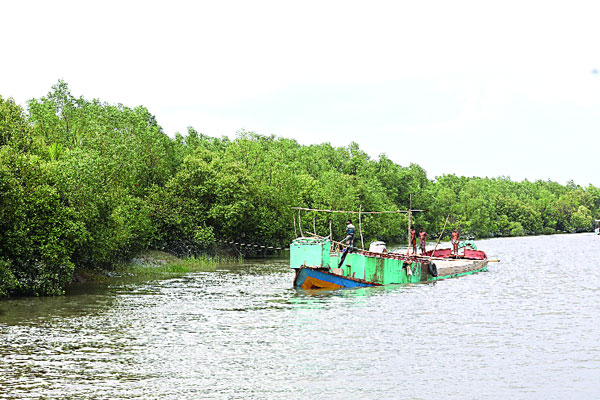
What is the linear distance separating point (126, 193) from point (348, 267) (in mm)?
26448

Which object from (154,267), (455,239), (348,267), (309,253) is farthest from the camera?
(455,239)

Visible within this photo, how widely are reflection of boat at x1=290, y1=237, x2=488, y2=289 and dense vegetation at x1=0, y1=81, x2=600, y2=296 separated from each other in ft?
48.0

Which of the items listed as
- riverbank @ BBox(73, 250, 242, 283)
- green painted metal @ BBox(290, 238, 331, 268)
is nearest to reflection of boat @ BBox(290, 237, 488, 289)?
green painted metal @ BBox(290, 238, 331, 268)

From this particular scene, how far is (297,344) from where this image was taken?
26594 millimetres

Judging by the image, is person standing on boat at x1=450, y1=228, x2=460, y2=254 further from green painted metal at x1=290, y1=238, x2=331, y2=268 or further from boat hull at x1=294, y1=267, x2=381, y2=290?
green painted metal at x1=290, y1=238, x2=331, y2=268

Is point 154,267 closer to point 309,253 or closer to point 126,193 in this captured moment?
point 126,193

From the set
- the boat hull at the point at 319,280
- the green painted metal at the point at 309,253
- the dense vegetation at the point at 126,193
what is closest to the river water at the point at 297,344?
the boat hull at the point at 319,280

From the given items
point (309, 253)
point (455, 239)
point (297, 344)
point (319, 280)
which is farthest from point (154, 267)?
point (297, 344)

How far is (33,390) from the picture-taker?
19.0m

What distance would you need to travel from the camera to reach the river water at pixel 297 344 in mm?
19844

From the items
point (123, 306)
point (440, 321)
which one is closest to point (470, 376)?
point (440, 321)

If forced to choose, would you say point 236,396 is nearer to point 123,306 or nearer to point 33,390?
point 33,390

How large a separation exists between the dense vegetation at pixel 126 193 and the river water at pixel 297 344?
3.85m

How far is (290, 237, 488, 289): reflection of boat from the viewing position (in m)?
44.1
